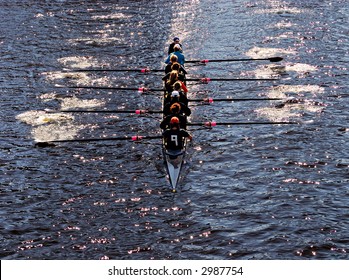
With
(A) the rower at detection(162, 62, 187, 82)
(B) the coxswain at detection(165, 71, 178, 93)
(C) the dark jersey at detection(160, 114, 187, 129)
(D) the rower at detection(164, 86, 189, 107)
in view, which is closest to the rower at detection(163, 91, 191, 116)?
(D) the rower at detection(164, 86, 189, 107)

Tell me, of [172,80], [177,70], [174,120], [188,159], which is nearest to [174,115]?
[174,120]

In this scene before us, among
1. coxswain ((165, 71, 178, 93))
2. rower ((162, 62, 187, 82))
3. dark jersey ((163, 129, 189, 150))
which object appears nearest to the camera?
Result: dark jersey ((163, 129, 189, 150))

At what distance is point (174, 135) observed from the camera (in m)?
29.4

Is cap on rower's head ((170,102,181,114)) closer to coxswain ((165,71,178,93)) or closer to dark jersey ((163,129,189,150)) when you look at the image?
dark jersey ((163,129,189,150))

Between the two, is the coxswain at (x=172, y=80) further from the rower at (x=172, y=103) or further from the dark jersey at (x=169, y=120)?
the dark jersey at (x=169, y=120)

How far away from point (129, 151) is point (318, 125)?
12111mm

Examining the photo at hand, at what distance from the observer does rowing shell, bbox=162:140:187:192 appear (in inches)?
1113

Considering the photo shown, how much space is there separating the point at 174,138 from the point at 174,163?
1.37 meters

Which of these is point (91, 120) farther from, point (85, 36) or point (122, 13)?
point (122, 13)

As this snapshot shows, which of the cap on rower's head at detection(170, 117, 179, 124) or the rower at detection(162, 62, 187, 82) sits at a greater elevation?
the rower at detection(162, 62, 187, 82)

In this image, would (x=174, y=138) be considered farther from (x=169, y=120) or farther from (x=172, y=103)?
(x=172, y=103)

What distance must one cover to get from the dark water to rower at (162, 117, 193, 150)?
1.40 m

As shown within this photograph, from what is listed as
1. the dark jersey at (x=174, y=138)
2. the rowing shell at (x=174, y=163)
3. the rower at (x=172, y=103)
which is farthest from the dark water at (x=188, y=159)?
the rower at (x=172, y=103)
